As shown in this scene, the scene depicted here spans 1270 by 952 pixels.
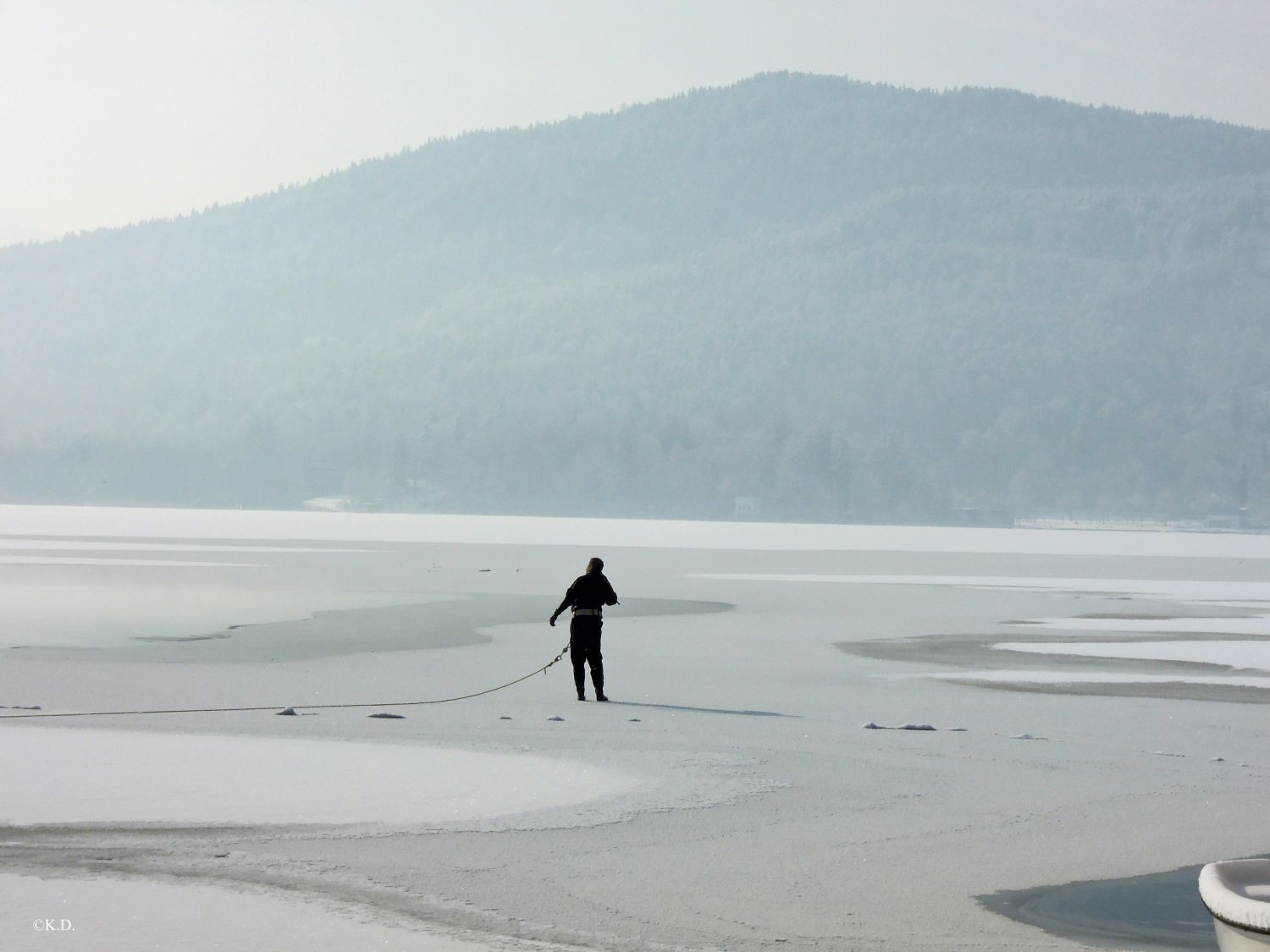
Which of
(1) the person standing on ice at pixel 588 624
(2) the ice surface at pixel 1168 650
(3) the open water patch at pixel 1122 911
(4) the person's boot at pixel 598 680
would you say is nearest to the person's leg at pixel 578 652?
(1) the person standing on ice at pixel 588 624

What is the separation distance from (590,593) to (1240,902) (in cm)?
1241

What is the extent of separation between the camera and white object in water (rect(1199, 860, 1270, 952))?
6.89 meters

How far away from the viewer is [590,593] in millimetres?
19062

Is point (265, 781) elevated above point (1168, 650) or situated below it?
above

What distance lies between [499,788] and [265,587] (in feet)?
94.6

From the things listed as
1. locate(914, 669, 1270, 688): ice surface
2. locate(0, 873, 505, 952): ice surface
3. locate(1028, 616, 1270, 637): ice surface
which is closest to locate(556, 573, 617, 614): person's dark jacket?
locate(914, 669, 1270, 688): ice surface

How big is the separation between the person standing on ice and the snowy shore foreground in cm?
42

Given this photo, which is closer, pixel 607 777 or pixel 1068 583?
pixel 607 777

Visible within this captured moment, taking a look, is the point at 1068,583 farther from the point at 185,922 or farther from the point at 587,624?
the point at 185,922

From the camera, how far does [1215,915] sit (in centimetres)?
727

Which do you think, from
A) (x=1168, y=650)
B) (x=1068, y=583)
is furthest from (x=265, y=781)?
(x=1068, y=583)

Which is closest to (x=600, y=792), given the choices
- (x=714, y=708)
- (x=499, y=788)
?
(x=499, y=788)

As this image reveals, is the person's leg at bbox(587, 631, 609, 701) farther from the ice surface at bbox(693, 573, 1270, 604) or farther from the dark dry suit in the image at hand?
the ice surface at bbox(693, 573, 1270, 604)

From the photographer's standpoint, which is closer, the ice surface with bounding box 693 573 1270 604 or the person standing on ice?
the person standing on ice
